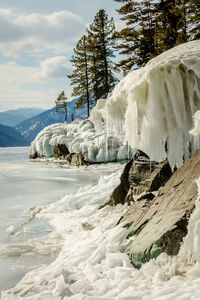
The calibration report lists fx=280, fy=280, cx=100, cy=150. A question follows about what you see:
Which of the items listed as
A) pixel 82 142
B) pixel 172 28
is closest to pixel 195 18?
pixel 172 28

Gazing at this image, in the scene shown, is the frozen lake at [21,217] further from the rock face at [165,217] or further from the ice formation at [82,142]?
the ice formation at [82,142]

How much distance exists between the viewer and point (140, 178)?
700cm

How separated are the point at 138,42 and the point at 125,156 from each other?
10.0m

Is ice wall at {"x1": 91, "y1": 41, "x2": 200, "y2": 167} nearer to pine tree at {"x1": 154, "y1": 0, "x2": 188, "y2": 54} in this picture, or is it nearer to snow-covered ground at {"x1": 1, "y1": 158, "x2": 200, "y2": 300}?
snow-covered ground at {"x1": 1, "y1": 158, "x2": 200, "y2": 300}

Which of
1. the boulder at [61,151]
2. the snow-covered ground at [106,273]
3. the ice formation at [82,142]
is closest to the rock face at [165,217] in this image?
the snow-covered ground at [106,273]

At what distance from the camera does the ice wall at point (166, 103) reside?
165 inches

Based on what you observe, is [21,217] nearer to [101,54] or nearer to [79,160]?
[79,160]

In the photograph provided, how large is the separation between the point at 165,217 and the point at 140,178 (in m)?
2.92

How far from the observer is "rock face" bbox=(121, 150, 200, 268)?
362 centimetres

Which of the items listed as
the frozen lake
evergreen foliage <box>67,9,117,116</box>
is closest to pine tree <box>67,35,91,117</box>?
evergreen foliage <box>67,9,117,116</box>

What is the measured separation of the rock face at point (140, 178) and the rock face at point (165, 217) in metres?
1.30

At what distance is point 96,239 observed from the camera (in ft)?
16.3

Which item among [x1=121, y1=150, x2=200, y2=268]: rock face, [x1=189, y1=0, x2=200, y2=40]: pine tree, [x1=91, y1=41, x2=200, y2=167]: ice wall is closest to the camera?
[x1=121, y1=150, x2=200, y2=268]: rock face

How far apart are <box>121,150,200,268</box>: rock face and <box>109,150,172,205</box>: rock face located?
4.26ft
